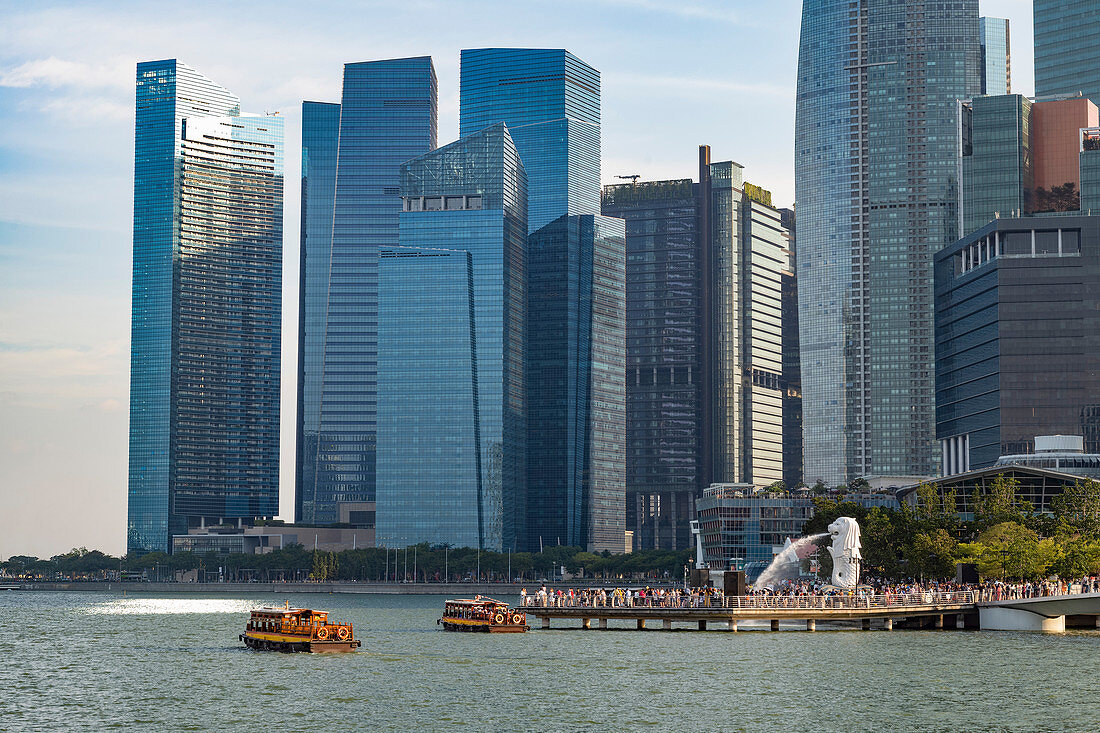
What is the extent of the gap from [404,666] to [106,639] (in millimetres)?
57772

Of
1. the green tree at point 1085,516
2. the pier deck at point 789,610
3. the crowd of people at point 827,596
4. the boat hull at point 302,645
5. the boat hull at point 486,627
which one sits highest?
the green tree at point 1085,516

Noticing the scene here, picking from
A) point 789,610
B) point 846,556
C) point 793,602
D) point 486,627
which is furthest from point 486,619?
point 846,556

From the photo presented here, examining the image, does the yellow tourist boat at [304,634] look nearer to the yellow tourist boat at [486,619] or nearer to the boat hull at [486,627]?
the boat hull at [486,627]

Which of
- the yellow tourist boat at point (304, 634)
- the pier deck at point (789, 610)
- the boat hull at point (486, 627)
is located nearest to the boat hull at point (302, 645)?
the yellow tourist boat at point (304, 634)

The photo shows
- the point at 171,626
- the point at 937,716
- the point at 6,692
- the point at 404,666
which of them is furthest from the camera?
the point at 171,626

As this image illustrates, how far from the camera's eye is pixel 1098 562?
167 metres

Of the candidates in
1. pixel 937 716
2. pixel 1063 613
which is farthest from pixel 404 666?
pixel 1063 613

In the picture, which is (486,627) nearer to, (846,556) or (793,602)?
(793,602)

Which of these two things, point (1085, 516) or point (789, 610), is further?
point (1085, 516)

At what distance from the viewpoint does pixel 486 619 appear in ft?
482

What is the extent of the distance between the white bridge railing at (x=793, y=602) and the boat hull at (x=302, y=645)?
29.5 meters

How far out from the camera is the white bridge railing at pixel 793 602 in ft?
468

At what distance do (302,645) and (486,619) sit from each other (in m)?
27.3

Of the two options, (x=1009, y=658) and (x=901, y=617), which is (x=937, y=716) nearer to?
(x=1009, y=658)
